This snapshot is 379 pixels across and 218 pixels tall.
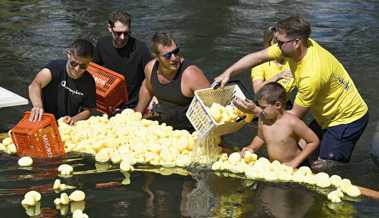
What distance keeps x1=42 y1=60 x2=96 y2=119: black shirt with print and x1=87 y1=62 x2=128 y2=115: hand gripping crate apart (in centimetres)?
53

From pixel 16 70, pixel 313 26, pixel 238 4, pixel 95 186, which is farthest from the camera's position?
pixel 238 4

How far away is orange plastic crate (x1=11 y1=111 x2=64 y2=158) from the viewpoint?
6973 millimetres

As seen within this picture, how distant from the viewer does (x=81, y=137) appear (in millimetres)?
7363

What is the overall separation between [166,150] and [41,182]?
3.82 ft

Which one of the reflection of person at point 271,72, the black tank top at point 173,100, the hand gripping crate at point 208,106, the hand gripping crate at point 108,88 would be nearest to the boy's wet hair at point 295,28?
the hand gripping crate at point 208,106

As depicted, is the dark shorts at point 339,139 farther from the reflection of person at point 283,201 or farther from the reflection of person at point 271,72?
the reflection of person at point 271,72

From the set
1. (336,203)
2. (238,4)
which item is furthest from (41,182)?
(238,4)

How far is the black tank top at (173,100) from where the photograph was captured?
759 cm

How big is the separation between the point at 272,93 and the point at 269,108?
14 cm

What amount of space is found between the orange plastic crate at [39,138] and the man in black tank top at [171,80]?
1.18 meters

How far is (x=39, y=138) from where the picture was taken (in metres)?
6.99

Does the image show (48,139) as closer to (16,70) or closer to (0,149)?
(0,149)

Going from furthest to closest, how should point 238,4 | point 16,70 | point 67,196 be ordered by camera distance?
point 238,4
point 16,70
point 67,196

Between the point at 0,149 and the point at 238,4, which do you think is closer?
the point at 0,149
